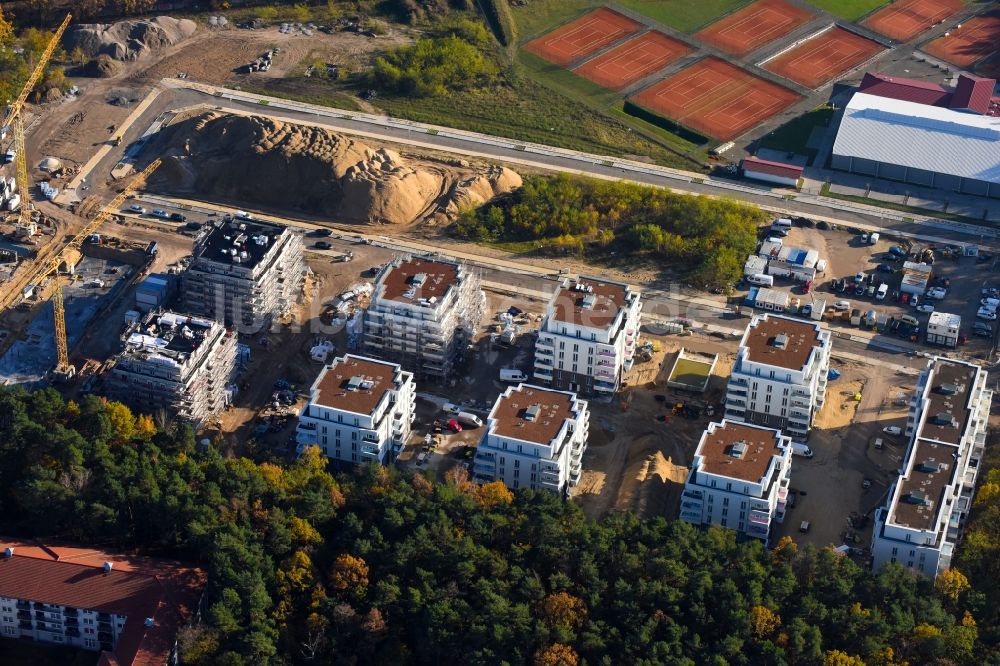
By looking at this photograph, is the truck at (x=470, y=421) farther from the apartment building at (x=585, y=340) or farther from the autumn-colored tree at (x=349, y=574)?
the autumn-colored tree at (x=349, y=574)

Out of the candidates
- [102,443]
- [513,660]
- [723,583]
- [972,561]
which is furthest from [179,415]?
[972,561]

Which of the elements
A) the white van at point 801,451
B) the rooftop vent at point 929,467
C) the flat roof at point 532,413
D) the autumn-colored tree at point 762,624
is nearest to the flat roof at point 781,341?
the white van at point 801,451

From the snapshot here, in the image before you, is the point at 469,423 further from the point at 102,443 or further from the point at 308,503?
the point at 102,443

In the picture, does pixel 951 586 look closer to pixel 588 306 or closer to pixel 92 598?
pixel 588 306

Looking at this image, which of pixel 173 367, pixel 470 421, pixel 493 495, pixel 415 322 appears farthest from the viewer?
pixel 415 322

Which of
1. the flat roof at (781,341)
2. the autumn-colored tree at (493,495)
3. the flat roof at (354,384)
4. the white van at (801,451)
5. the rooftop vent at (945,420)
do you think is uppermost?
the flat roof at (781,341)

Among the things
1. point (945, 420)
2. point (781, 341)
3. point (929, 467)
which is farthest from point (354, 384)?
point (945, 420)
